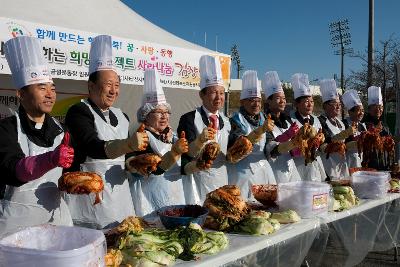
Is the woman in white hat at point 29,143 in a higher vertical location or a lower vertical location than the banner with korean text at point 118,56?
lower

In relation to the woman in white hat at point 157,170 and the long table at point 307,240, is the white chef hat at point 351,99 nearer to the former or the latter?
the long table at point 307,240

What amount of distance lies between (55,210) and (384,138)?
125 inches

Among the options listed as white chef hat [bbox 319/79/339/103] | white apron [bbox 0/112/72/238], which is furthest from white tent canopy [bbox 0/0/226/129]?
white apron [bbox 0/112/72/238]

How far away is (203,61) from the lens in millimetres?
3309

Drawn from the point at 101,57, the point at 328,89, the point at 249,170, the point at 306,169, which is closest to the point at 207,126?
the point at 249,170

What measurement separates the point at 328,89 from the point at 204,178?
6.36ft

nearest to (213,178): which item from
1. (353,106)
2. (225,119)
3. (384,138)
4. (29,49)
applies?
(225,119)

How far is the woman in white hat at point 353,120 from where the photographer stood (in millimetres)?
4471

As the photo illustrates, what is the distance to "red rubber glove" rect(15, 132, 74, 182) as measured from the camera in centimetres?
164

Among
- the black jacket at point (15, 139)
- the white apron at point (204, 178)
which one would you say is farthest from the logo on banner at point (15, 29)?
the black jacket at point (15, 139)

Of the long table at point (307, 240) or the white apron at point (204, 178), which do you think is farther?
the white apron at point (204, 178)

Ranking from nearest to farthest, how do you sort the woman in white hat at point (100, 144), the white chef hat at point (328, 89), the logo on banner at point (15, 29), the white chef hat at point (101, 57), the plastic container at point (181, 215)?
the plastic container at point (181, 215), the woman in white hat at point (100, 144), the white chef hat at point (101, 57), the logo on banner at point (15, 29), the white chef hat at point (328, 89)

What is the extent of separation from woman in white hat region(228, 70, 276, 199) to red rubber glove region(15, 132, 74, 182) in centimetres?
178

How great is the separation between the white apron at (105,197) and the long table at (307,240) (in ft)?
2.09
